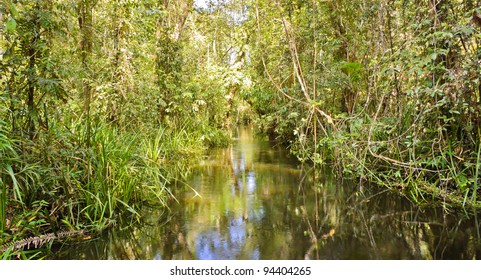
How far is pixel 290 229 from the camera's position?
3.74m

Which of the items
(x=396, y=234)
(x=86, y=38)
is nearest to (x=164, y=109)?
(x=86, y=38)

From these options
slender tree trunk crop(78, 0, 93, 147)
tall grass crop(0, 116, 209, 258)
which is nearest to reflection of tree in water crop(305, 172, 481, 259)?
tall grass crop(0, 116, 209, 258)

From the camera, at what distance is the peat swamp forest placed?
317 centimetres

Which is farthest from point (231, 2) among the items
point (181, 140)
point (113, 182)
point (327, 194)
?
point (113, 182)

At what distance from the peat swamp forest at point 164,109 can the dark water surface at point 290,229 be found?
0.08 meters

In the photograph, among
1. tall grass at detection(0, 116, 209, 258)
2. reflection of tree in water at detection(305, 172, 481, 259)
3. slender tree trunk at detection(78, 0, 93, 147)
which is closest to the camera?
tall grass at detection(0, 116, 209, 258)

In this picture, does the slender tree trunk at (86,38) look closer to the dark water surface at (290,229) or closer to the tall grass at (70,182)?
the tall grass at (70,182)

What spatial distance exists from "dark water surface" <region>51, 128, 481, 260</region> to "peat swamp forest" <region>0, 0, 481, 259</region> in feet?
0.25

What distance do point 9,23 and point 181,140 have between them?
614 centimetres

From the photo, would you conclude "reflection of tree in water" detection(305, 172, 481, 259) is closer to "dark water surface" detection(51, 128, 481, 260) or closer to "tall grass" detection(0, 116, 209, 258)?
"dark water surface" detection(51, 128, 481, 260)

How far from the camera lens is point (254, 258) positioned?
10.0 feet

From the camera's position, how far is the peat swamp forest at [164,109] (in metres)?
3.17

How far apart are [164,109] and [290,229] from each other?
15.8ft

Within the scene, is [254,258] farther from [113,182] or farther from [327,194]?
[327,194]
